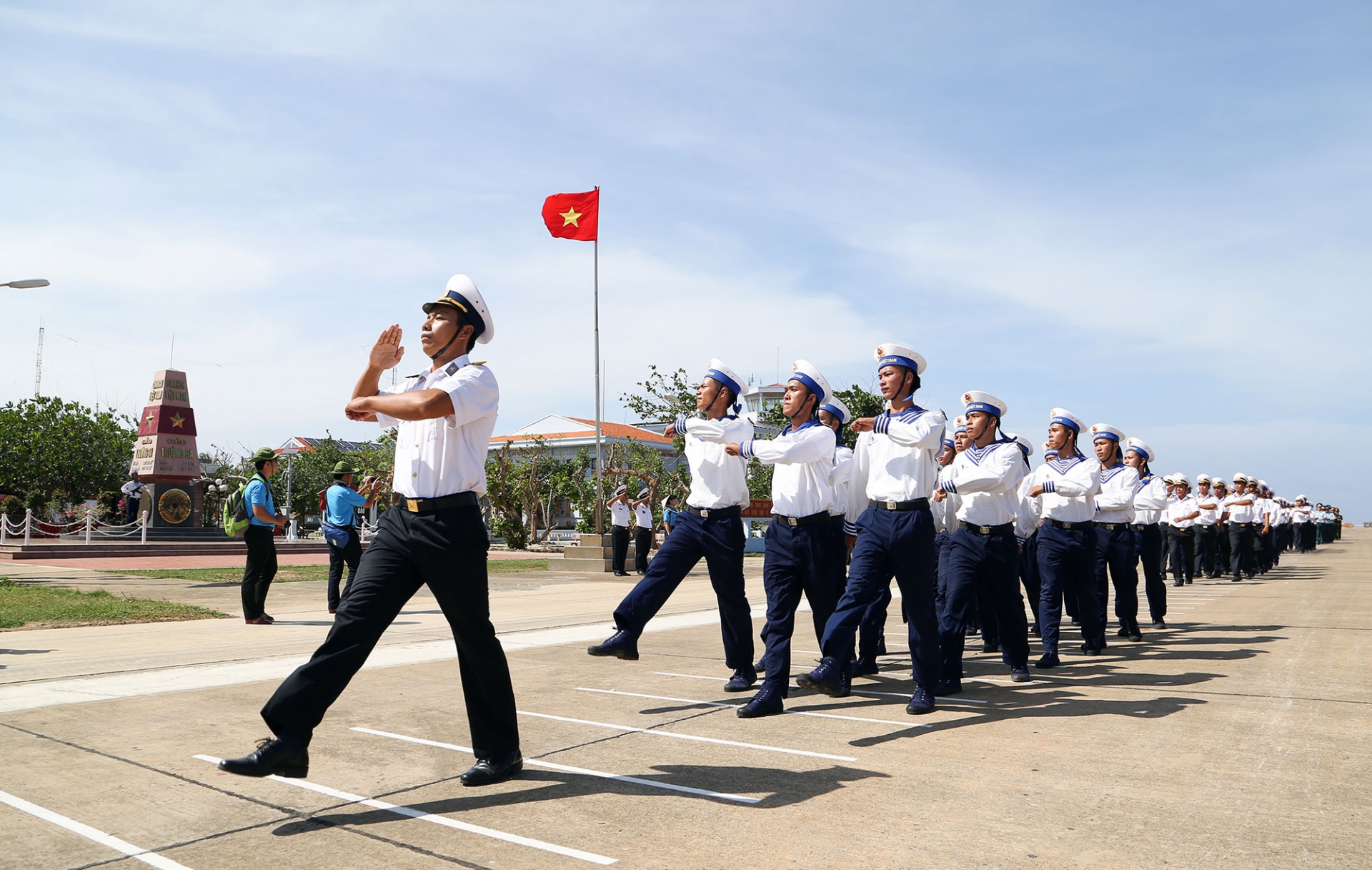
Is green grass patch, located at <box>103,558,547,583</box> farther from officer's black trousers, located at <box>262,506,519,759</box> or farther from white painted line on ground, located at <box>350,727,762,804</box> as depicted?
officer's black trousers, located at <box>262,506,519,759</box>

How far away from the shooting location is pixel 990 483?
6.77 meters

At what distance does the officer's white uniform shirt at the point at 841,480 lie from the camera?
7.02 metres

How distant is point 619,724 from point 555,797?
4.83 feet

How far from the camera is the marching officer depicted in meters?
4.05

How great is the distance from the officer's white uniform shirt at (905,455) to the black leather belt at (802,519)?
0.35 m

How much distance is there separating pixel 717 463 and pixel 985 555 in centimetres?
209

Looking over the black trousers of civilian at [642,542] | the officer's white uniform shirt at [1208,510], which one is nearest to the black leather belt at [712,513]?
the black trousers of civilian at [642,542]

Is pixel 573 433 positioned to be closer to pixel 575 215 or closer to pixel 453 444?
pixel 575 215

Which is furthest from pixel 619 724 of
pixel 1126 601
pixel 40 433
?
pixel 40 433

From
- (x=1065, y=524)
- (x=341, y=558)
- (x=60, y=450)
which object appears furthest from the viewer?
(x=60, y=450)

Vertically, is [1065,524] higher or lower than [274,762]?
higher

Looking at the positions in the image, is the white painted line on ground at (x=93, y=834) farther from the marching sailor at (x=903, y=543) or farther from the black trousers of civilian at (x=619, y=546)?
the black trousers of civilian at (x=619, y=546)

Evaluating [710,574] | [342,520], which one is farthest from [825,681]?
[342,520]

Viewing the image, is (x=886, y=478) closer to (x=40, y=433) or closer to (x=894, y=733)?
(x=894, y=733)
